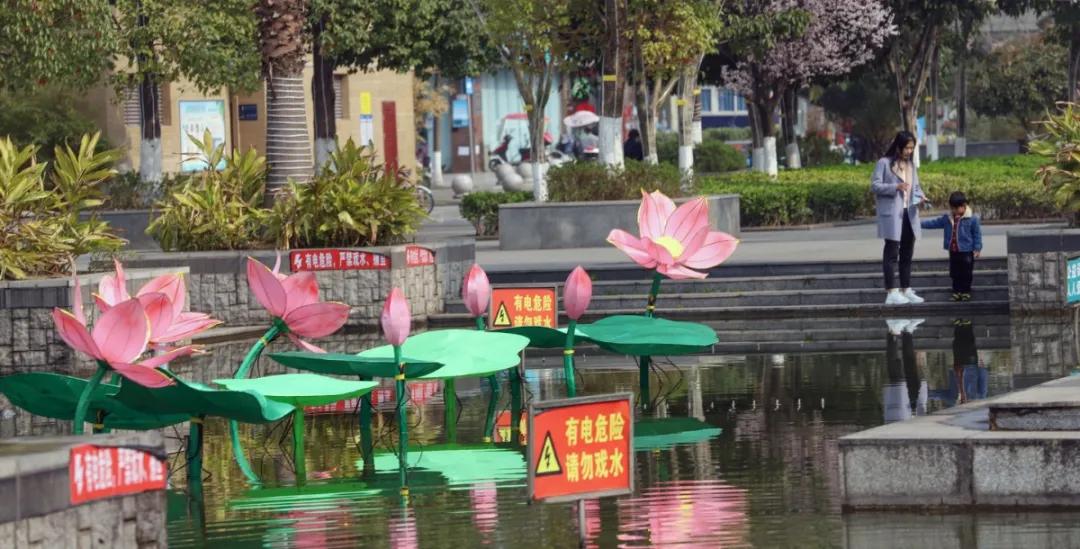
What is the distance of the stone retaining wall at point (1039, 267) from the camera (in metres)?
19.8

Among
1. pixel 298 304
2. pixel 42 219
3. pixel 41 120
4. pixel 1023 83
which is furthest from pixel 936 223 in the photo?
pixel 1023 83

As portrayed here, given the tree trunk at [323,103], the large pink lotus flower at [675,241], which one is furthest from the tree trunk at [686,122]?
the large pink lotus flower at [675,241]

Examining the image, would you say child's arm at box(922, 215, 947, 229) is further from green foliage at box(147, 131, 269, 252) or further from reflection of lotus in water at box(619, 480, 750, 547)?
reflection of lotus in water at box(619, 480, 750, 547)

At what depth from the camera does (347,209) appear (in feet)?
69.6

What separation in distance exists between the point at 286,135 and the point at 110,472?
15455 millimetres

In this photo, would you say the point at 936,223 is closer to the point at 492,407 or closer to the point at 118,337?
the point at 492,407

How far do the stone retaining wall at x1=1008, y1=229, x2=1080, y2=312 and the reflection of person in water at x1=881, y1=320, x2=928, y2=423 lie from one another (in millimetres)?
1335

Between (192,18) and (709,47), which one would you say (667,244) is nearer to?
(192,18)

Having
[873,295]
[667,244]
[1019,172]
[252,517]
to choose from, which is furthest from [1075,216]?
[1019,172]

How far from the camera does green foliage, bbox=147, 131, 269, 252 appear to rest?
71.5 feet

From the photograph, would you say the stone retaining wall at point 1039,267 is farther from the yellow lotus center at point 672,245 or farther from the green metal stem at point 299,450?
the green metal stem at point 299,450

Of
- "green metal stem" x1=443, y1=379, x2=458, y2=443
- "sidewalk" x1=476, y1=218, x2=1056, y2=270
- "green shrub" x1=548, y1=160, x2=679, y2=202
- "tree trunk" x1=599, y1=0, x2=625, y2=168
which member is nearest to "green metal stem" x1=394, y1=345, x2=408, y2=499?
"green metal stem" x1=443, y1=379, x2=458, y2=443

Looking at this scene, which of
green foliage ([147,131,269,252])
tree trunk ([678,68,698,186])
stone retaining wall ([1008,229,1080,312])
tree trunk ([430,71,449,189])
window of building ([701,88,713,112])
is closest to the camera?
stone retaining wall ([1008,229,1080,312])

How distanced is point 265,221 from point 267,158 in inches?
54.1
